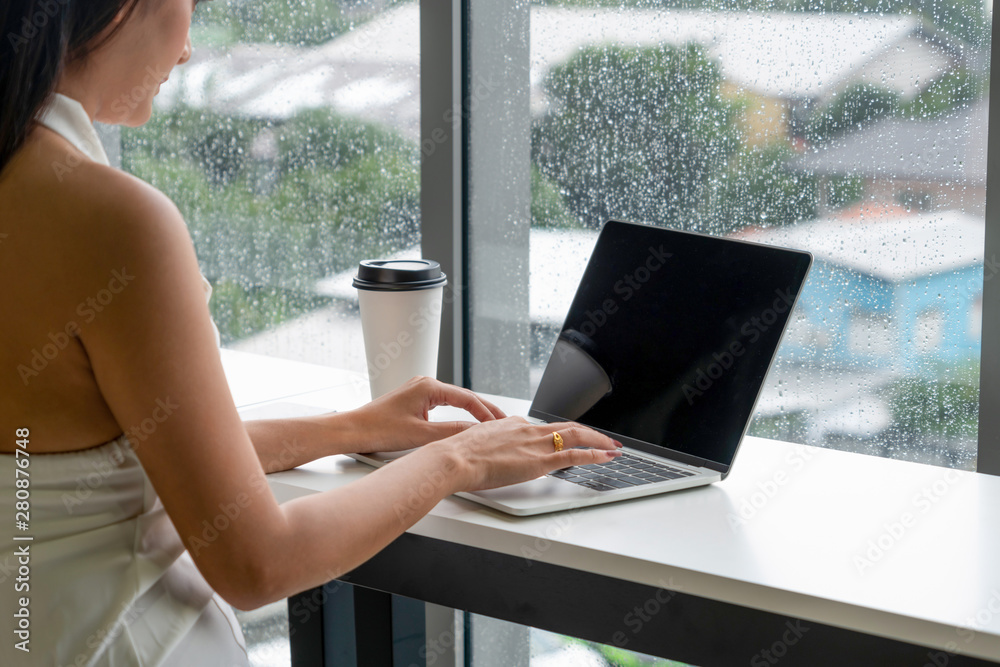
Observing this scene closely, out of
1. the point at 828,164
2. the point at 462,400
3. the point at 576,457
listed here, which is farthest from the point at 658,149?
the point at 576,457

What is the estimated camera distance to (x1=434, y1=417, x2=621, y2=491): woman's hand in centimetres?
96

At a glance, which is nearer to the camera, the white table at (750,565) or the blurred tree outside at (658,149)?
the white table at (750,565)

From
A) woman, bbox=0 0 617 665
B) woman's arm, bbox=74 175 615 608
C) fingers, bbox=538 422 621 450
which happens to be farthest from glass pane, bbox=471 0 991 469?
woman's arm, bbox=74 175 615 608

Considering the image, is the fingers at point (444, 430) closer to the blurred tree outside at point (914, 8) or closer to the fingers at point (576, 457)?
the fingers at point (576, 457)

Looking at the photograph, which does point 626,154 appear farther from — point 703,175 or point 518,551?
point 518,551

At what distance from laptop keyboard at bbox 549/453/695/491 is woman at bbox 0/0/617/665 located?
0.73 feet

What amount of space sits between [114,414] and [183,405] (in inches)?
2.9

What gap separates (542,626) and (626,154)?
36.5 inches

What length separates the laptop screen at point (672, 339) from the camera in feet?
3.54

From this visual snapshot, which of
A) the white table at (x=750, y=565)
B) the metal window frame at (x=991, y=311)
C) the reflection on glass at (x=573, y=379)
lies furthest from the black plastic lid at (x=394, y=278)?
→ the metal window frame at (x=991, y=311)

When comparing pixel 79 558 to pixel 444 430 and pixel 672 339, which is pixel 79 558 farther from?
pixel 672 339

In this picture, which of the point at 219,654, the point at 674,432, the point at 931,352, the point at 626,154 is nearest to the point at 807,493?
the point at 674,432

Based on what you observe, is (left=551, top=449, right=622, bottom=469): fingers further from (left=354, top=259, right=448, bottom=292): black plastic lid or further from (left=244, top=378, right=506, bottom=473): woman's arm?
(left=354, top=259, right=448, bottom=292): black plastic lid

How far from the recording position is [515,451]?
38.8 inches
